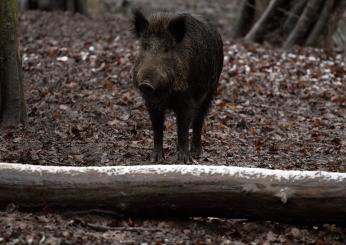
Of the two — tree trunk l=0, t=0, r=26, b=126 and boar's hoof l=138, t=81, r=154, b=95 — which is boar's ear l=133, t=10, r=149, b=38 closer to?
boar's hoof l=138, t=81, r=154, b=95

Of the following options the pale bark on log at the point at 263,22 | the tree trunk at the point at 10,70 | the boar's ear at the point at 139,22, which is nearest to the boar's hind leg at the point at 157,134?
the boar's ear at the point at 139,22

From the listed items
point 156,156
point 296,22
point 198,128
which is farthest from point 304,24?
point 156,156

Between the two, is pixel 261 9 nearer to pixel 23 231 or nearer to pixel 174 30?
pixel 174 30

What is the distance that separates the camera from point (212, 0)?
84.8ft

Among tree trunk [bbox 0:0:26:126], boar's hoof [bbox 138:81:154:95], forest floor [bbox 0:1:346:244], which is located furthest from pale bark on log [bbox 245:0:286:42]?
boar's hoof [bbox 138:81:154:95]

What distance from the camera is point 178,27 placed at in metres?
6.96

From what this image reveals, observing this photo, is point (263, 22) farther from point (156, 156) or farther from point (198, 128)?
point (156, 156)

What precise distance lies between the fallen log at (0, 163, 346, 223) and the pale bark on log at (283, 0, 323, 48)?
9045 millimetres

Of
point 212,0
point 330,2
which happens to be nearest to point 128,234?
point 330,2

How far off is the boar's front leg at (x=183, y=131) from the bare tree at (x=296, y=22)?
7.53 meters

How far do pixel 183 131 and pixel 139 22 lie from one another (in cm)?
125

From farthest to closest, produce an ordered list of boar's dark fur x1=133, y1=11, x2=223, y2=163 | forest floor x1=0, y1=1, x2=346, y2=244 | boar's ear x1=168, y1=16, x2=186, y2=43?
1. boar's ear x1=168, y1=16, x2=186, y2=43
2. boar's dark fur x1=133, y1=11, x2=223, y2=163
3. forest floor x1=0, y1=1, x2=346, y2=244

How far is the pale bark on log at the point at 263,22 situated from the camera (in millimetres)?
14789

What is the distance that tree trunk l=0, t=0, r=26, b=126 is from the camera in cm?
816
